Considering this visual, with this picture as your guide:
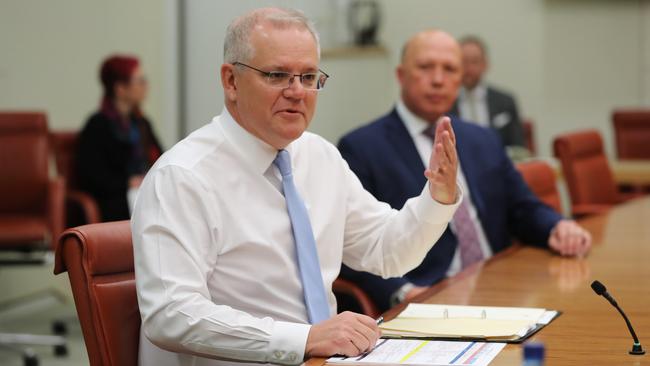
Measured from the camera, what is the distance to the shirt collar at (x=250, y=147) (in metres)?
2.25

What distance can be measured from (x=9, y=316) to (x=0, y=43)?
64.2 inches

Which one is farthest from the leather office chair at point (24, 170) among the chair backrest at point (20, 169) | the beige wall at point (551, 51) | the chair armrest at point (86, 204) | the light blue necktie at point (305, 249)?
the light blue necktie at point (305, 249)

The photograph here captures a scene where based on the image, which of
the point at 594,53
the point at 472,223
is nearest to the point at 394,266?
the point at 472,223

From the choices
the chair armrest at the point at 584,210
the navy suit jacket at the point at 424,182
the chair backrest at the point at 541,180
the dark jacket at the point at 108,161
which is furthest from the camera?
the dark jacket at the point at 108,161

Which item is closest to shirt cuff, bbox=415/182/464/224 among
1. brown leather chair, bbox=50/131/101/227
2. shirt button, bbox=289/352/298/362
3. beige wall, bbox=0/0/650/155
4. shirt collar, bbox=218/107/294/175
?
shirt collar, bbox=218/107/294/175

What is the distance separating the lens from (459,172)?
3676 mm

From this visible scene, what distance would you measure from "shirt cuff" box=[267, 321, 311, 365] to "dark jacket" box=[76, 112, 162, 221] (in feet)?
13.0

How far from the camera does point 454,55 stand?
3760 millimetres

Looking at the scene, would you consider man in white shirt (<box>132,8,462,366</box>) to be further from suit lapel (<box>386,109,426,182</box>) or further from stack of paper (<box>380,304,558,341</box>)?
suit lapel (<box>386,109,426,182</box>)

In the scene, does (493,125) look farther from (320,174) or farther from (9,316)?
(320,174)

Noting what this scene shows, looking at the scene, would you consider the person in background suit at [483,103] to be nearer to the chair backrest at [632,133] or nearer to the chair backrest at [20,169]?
the chair backrest at [632,133]

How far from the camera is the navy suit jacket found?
341 cm

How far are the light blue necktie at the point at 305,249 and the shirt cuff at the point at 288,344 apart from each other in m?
0.28

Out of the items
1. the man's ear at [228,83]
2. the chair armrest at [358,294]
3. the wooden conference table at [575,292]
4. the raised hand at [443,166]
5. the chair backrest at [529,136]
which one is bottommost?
the chair backrest at [529,136]
